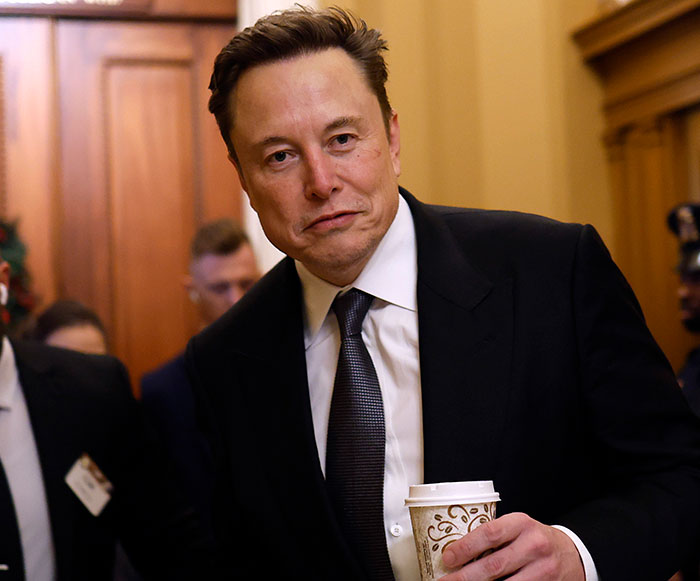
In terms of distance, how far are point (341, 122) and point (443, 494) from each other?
2.23 ft

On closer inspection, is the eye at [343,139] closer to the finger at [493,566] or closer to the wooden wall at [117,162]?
the finger at [493,566]

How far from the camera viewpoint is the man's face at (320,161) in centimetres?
155

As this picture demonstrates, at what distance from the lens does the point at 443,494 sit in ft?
3.75

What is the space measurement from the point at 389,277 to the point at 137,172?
3.35 metres

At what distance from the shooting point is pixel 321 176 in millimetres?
1528

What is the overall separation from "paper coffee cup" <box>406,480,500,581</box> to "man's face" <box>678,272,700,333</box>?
298 centimetres

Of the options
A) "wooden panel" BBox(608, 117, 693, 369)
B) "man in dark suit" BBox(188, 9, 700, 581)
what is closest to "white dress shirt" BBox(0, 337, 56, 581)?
"man in dark suit" BBox(188, 9, 700, 581)

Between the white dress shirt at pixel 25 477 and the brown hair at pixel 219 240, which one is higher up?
the brown hair at pixel 219 240

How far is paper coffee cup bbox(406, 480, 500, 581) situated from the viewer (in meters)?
1.14

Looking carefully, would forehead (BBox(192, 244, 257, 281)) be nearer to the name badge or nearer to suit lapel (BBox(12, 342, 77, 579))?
suit lapel (BBox(12, 342, 77, 579))

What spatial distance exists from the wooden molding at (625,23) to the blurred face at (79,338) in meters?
2.66

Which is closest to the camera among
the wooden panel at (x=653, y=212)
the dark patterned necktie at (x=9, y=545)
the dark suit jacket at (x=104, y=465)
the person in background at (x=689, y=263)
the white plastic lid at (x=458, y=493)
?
the white plastic lid at (x=458, y=493)

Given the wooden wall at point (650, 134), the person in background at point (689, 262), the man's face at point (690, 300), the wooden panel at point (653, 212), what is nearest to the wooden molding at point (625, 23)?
the wooden wall at point (650, 134)

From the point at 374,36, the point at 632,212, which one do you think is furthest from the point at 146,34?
the point at 374,36
